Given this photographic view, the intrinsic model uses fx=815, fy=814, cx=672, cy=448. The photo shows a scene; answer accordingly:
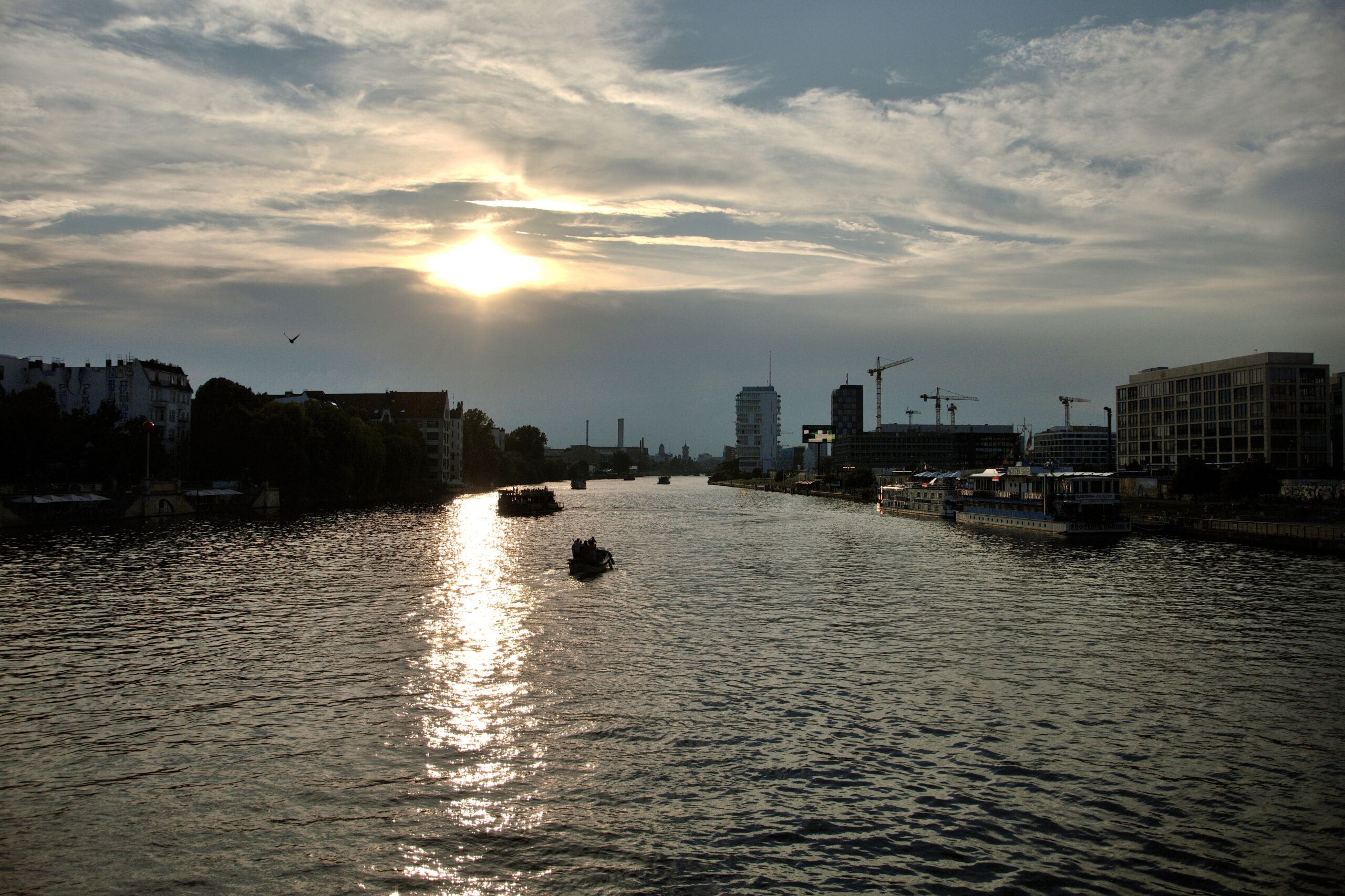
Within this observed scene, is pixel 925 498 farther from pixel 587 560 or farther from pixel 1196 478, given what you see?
pixel 587 560

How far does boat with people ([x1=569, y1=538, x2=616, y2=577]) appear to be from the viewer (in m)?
66.4

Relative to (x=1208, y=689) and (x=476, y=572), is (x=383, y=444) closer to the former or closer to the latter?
(x=476, y=572)

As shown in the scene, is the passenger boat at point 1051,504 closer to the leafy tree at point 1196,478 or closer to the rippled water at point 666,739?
the leafy tree at point 1196,478

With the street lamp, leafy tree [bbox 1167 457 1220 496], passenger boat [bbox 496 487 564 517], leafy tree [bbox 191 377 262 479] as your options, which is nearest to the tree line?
leafy tree [bbox 191 377 262 479]

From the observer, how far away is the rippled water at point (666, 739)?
19.6m

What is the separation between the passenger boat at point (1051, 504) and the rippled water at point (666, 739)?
4146 centimetres

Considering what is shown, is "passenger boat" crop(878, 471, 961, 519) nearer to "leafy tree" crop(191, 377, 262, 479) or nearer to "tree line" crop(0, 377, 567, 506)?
"tree line" crop(0, 377, 567, 506)

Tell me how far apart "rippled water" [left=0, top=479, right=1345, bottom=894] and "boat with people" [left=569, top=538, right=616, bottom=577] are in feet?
26.9

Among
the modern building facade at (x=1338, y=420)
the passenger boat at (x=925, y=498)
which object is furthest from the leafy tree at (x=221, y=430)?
the modern building facade at (x=1338, y=420)

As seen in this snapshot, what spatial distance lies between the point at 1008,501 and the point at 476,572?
79318 mm

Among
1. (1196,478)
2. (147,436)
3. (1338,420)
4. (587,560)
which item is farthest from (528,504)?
(1338,420)

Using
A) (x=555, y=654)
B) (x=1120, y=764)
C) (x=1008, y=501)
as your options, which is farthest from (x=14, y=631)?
(x=1008, y=501)

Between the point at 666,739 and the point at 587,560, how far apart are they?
40466 millimetres

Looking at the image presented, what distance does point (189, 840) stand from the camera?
20.4 m
